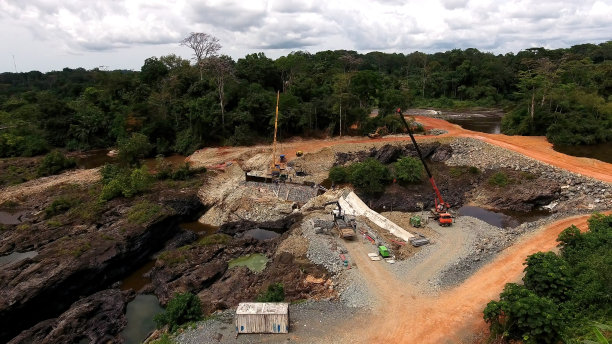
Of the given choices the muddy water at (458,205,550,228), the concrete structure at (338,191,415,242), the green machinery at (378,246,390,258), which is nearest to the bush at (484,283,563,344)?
the green machinery at (378,246,390,258)

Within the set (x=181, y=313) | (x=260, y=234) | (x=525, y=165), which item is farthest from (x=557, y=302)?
(x=525, y=165)

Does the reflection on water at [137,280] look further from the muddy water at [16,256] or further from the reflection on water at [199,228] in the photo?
the muddy water at [16,256]

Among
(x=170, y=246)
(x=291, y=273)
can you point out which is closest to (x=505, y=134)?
(x=291, y=273)

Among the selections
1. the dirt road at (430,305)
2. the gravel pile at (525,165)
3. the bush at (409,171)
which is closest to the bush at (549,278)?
the dirt road at (430,305)

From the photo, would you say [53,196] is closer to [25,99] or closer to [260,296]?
[260,296]

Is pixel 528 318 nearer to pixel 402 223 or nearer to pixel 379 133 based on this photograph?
pixel 402 223

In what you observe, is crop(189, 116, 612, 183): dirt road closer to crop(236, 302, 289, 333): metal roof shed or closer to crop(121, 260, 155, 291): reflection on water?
crop(121, 260, 155, 291): reflection on water
